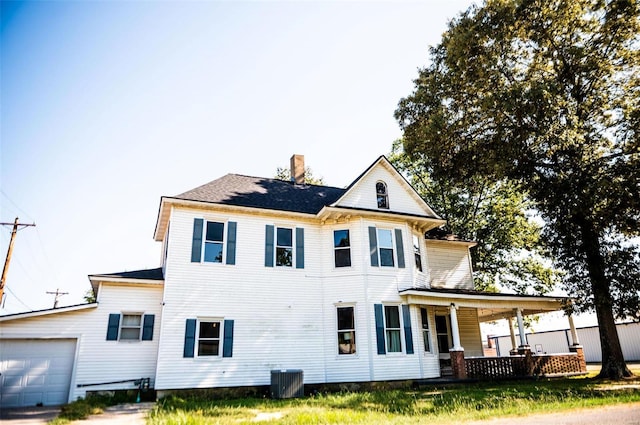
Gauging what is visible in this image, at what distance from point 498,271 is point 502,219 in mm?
3772

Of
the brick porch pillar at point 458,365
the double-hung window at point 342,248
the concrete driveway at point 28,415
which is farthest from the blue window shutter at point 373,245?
the concrete driveway at point 28,415

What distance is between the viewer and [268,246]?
16.6 meters

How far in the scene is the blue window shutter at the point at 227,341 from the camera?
48.9 feet

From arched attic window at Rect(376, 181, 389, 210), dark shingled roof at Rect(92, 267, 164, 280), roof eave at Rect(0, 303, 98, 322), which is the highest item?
arched attic window at Rect(376, 181, 389, 210)

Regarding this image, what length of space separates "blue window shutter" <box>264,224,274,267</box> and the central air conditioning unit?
4229mm

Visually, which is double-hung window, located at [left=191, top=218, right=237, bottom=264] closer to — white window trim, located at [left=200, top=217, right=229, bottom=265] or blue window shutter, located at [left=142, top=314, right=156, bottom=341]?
white window trim, located at [left=200, top=217, right=229, bottom=265]

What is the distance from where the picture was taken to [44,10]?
10.6 meters

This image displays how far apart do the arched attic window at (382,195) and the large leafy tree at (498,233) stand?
38.4 feet

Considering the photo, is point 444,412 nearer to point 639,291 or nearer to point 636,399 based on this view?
point 636,399

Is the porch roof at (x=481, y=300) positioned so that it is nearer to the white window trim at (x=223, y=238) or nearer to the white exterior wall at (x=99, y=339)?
the white window trim at (x=223, y=238)

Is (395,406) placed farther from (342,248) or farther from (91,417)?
(91,417)

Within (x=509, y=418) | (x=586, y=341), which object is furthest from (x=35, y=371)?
(x=586, y=341)

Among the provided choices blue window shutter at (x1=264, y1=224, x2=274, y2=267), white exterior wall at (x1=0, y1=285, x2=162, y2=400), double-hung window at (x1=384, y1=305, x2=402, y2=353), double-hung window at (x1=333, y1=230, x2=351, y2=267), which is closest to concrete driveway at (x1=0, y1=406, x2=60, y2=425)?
white exterior wall at (x1=0, y1=285, x2=162, y2=400)

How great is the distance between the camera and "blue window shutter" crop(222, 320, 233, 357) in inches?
587
